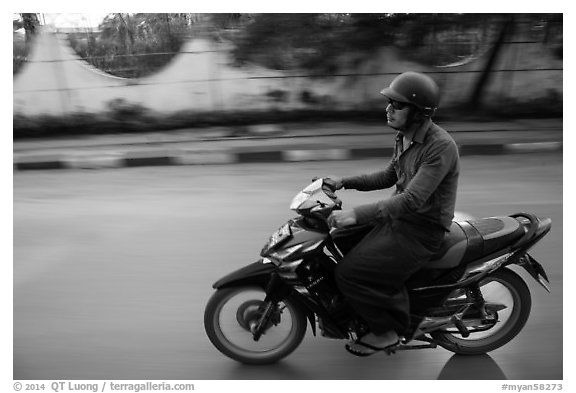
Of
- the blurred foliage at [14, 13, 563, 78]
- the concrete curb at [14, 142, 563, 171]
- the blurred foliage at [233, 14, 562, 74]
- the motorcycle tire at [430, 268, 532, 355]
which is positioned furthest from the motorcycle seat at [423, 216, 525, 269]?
the blurred foliage at [233, 14, 562, 74]

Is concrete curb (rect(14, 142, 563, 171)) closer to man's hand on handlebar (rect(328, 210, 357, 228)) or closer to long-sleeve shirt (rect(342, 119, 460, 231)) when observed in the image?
long-sleeve shirt (rect(342, 119, 460, 231))

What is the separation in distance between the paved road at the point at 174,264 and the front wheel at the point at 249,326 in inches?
3.7

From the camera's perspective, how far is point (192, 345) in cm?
312

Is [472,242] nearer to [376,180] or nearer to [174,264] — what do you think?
[376,180]

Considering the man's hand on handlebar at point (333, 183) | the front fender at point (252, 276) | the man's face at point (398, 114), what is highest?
the man's face at point (398, 114)

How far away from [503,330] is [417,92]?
1549mm

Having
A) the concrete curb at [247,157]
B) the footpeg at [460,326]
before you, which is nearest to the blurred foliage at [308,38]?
the concrete curb at [247,157]

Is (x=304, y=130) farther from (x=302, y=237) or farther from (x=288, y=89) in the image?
(x=302, y=237)

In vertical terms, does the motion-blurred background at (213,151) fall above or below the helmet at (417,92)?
below

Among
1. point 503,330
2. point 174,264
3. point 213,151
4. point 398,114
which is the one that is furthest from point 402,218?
point 213,151

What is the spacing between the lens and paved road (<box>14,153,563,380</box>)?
2932mm

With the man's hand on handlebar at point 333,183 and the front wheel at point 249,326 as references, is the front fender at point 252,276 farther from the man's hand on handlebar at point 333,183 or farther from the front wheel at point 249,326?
the man's hand on handlebar at point 333,183

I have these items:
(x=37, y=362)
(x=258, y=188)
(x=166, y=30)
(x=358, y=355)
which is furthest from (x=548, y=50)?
(x=37, y=362)

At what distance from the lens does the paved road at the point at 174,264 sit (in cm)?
293
